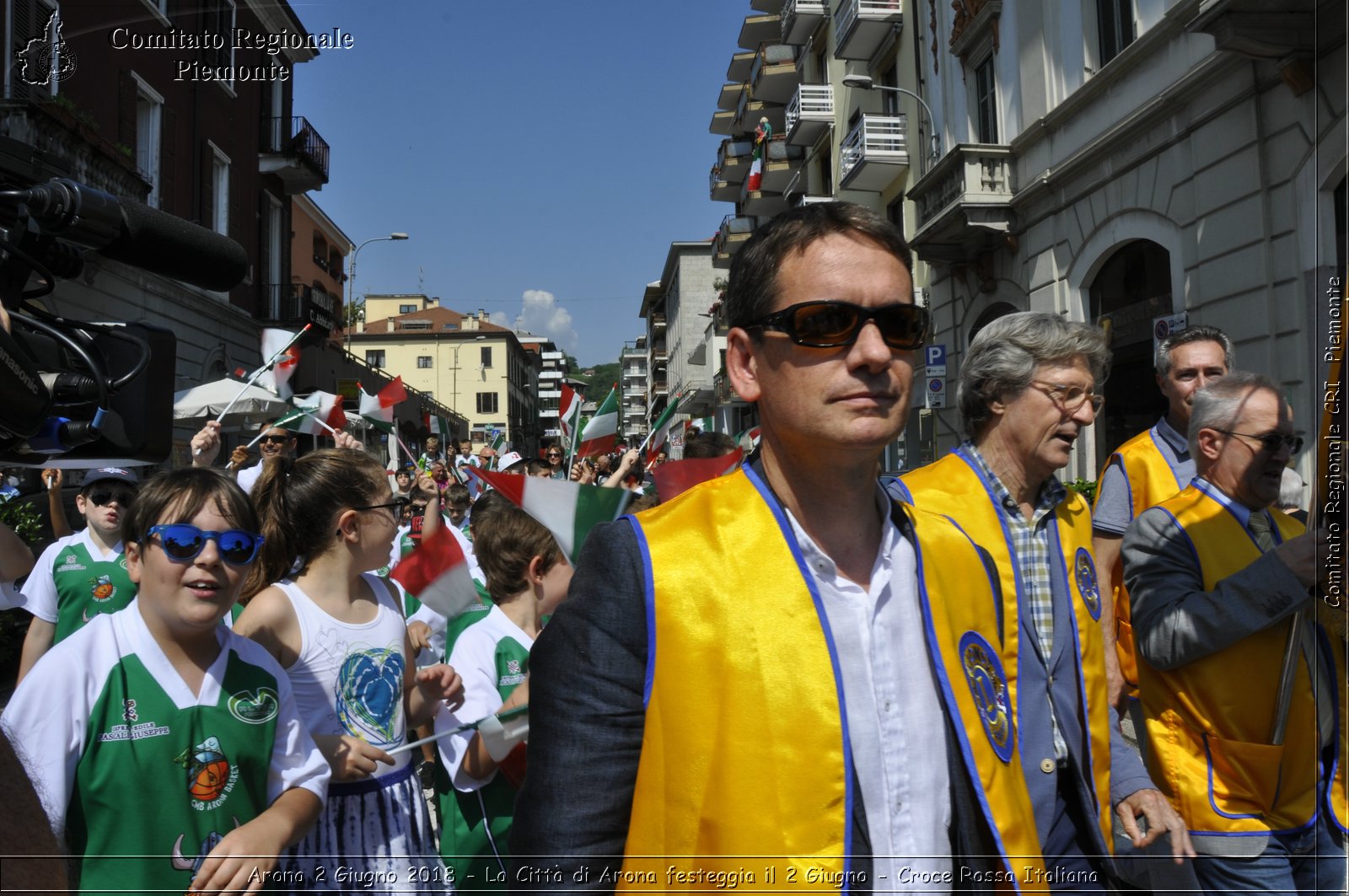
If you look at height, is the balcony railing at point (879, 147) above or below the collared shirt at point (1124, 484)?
above

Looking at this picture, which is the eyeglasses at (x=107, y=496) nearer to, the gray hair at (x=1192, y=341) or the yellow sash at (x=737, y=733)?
the yellow sash at (x=737, y=733)

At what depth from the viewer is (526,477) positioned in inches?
103

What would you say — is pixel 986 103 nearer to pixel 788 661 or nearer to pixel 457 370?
pixel 457 370

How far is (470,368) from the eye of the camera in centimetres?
2259

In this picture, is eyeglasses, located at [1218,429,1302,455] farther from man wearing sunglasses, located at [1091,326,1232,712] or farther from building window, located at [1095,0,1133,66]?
building window, located at [1095,0,1133,66]

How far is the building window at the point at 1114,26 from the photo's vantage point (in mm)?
11766

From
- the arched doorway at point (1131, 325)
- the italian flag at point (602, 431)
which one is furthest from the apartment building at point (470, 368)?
the italian flag at point (602, 431)

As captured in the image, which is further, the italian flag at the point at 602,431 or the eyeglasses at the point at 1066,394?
the italian flag at the point at 602,431

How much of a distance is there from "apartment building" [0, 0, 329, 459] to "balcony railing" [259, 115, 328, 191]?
4 centimetres

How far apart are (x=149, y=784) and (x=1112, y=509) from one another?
3084 mm

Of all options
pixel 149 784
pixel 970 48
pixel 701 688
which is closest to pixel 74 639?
pixel 149 784

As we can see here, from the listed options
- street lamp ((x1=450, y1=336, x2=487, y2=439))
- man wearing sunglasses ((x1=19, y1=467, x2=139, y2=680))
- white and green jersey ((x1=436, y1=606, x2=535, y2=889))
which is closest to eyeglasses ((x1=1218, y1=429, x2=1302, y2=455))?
white and green jersey ((x1=436, y1=606, x2=535, y2=889))

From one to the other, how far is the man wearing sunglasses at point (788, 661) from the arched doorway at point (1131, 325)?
1043 centimetres

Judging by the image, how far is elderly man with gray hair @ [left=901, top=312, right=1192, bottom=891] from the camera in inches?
87.7
